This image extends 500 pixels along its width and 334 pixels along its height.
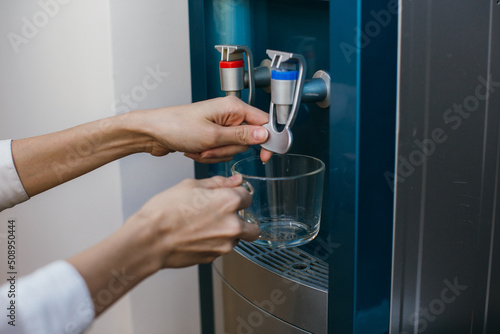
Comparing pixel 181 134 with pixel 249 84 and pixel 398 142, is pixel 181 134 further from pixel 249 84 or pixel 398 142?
pixel 398 142

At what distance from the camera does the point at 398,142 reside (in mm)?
627

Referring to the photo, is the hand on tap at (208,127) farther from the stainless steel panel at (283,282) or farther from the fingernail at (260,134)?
the stainless steel panel at (283,282)

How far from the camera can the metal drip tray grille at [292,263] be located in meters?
0.76

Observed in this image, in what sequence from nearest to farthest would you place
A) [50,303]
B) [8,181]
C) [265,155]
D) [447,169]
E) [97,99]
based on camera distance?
[50,303] < [447,169] < [265,155] < [8,181] < [97,99]

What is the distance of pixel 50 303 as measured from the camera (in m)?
0.52

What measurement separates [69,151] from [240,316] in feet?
1.25

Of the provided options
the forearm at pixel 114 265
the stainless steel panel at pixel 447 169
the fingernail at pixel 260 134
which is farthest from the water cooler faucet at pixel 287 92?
the forearm at pixel 114 265

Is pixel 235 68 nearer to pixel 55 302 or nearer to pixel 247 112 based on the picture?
pixel 247 112

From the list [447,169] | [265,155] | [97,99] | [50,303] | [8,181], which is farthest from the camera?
[97,99]

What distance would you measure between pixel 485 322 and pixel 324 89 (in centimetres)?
34

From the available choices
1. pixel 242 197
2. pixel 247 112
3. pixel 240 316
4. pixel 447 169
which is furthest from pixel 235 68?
pixel 240 316

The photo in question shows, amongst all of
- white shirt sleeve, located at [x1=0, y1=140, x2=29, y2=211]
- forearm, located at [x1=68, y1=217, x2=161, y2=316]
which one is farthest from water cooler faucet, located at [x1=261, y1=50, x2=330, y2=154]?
white shirt sleeve, located at [x1=0, y1=140, x2=29, y2=211]

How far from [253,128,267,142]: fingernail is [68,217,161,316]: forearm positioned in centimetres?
21

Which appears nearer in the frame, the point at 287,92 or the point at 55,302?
the point at 55,302
